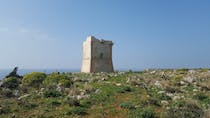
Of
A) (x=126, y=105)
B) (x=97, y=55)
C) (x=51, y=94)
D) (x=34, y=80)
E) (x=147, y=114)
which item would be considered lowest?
(x=147, y=114)

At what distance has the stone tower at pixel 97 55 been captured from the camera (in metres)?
36.9

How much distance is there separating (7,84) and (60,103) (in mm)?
9605

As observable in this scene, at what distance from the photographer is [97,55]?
122ft

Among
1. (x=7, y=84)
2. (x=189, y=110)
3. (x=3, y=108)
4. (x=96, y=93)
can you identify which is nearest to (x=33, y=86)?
(x=7, y=84)

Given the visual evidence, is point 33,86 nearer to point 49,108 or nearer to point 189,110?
point 49,108

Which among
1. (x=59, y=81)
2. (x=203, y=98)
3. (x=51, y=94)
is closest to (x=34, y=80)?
(x=59, y=81)

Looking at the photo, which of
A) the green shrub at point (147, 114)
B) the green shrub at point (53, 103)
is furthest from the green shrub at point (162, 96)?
the green shrub at point (53, 103)

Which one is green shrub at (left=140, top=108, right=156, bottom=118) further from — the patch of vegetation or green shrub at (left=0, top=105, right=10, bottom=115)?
green shrub at (left=0, top=105, right=10, bottom=115)

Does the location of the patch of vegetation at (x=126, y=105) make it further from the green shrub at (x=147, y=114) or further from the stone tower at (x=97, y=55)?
the stone tower at (x=97, y=55)

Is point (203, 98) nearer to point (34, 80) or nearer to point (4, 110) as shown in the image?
point (4, 110)

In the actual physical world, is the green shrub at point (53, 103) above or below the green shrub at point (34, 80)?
below

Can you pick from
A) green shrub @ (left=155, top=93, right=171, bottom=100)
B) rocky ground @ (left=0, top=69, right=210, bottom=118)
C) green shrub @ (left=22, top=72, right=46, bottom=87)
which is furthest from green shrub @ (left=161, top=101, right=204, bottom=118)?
green shrub @ (left=22, top=72, right=46, bottom=87)

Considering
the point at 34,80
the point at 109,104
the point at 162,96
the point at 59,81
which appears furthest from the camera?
the point at 34,80

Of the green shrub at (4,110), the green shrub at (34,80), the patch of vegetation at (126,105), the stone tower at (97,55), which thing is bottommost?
the green shrub at (4,110)
